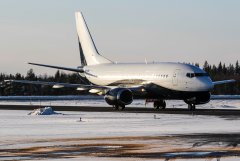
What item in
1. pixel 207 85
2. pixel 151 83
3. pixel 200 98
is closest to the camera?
pixel 207 85

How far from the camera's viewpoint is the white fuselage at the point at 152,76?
185 feet

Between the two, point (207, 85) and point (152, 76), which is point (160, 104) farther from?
point (207, 85)

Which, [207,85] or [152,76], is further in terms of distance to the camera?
[152,76]

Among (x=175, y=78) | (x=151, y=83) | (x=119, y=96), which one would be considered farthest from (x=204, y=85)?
(x=119, y=96)

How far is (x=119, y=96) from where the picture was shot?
58062 mm

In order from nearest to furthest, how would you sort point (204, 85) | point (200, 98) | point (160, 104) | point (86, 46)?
1. point (204, 85)
2. point (200, 98)
3. point (160, 104)
4. point (86, 46)

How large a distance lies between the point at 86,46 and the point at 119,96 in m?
17.3

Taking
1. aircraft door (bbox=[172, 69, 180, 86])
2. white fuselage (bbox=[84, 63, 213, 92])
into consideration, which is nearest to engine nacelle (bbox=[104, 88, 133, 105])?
white fuselage (bbox=[84, 63, 213, 92])

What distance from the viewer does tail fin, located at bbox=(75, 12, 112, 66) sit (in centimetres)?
7212

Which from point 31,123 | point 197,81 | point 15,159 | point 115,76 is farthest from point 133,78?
point 15,159

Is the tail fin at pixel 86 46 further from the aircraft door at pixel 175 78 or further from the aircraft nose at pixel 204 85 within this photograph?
the aircraft nose at pixel 204 85

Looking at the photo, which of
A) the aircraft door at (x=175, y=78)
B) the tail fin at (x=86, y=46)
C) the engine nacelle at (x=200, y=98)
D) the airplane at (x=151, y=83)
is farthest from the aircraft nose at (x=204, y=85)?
the tail fin at (x=86, y=46)

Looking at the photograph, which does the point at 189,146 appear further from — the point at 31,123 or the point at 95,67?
the point at 95,67

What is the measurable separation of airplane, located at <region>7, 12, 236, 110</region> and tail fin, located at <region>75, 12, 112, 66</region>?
2448 millimetres
